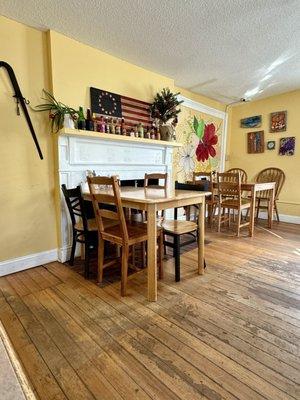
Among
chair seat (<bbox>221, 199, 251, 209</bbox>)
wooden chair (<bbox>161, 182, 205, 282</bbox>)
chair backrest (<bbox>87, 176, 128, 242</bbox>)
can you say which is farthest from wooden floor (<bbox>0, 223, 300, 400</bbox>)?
chair seat (<bbox>221, 199, 251, 209</bbox>)

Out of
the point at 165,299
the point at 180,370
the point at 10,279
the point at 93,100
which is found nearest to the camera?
the point at 180,370

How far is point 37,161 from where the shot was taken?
2395 millimetres

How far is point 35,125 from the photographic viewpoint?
7.71 feet

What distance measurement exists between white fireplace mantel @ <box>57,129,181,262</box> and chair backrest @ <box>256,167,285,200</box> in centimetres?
222

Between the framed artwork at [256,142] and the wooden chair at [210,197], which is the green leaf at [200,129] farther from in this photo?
the framed artwork at [256,142]

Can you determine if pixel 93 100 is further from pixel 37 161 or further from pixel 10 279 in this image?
pixel 10 279

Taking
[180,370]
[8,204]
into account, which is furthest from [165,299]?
[8,204]

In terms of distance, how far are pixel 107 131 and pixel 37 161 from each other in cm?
85

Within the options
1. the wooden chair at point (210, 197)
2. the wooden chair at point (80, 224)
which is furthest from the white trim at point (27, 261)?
the wooden chair at point (210, 197)

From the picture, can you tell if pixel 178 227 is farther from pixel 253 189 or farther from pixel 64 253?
pixel 253 189

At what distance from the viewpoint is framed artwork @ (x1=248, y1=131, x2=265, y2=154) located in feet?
15.3

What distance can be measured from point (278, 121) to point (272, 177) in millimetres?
1053

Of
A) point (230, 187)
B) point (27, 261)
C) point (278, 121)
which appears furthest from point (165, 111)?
point (27, 261)

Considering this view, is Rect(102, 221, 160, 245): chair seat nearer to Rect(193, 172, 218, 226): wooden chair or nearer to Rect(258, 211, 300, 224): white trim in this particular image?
Rect(193, 172, 218, 226): wooden chair
